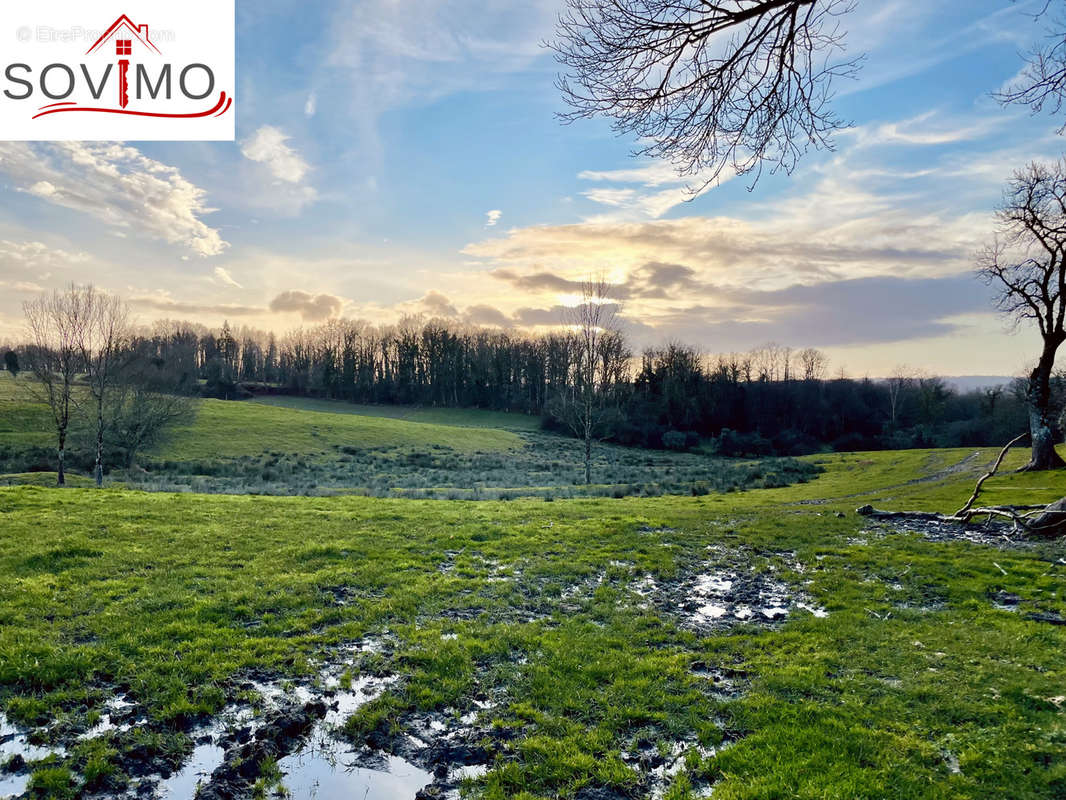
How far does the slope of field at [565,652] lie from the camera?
4844 mm

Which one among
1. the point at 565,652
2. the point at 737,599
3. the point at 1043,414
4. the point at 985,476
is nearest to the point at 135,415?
the point at 565,652

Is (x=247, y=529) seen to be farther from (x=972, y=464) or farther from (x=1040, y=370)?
(x=972, y=464)

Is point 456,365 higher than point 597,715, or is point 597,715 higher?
point 456,365

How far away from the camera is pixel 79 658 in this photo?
6.32 m

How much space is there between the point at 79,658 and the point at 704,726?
6.96m

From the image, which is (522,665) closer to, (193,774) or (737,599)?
(193,774)

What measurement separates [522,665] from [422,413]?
80.5 m

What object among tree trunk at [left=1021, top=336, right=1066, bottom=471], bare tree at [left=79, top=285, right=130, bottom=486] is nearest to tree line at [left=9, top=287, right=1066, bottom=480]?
bare tree at [left=79, top=285, right=130, bottom=486]

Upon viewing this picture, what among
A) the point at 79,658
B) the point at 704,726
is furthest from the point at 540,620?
the point at 79,658

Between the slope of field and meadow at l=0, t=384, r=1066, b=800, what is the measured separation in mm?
35

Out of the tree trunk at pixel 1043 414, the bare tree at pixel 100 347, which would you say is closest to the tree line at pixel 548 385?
the bare tree at pixel 100 347

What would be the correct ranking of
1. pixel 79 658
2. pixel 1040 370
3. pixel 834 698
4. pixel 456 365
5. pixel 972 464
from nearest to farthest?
pixel 834 698, pixel 79 658, pixel 1040 370, pixel 972 464, pixel 456 365

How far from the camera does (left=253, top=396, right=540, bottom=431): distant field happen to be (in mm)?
79875

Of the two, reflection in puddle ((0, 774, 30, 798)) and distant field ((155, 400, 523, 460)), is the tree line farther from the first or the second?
reflection in puddle ((0, 774, 30, 798))
